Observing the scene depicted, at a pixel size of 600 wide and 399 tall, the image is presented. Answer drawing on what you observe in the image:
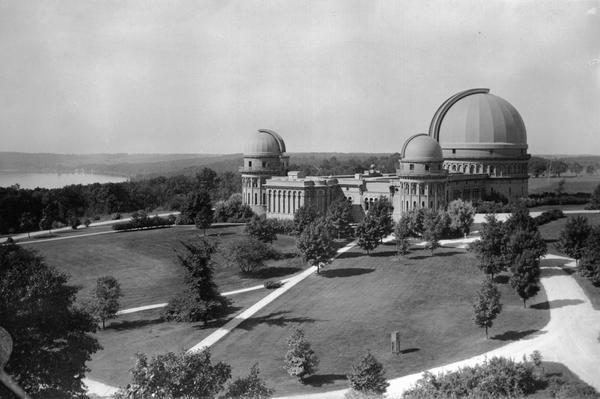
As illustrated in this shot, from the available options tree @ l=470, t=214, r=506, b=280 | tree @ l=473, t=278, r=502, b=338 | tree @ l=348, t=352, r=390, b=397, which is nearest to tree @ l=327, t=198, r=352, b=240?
tree @ l=470, t=214, r=506, b=280

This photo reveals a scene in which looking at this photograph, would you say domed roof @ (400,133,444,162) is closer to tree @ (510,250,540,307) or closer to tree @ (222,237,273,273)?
tree @ (222,237,273,273)

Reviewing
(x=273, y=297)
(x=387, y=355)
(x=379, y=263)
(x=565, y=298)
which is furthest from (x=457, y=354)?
(x=379, y=263)

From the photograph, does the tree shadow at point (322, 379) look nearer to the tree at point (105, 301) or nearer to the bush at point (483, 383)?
the bush at point (483, 383)

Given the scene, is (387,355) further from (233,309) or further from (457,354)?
(233,309)

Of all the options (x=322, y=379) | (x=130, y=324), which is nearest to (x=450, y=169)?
(x=130, y=324)

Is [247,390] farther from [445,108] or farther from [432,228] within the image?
[445,108]

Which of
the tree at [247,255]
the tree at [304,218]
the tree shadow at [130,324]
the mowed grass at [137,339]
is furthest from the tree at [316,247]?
the tree shadow at [130,324]
